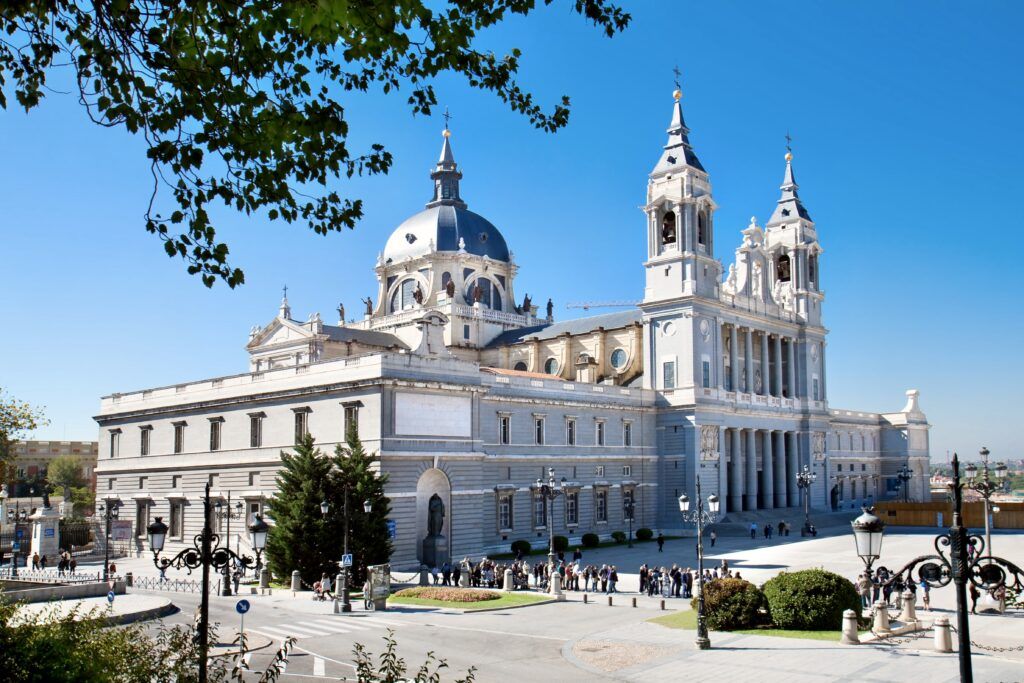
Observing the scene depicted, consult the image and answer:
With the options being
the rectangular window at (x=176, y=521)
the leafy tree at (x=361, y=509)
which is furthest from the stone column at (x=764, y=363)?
the rectangular window at (x=176, y=521)

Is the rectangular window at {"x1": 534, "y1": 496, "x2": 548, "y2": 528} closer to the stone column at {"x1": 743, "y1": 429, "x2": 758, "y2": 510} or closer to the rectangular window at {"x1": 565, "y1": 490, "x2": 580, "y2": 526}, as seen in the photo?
the rectangular window at {"x1": 565, "y1": 490, "x2": 580, "y2": 526}

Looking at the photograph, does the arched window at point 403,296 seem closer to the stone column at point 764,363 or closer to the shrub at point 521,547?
the stone column at point 764,363

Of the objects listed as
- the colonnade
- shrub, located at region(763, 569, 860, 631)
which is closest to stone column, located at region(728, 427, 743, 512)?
the colonnade

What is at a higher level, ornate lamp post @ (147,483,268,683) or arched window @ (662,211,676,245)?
arched window @ (662,211,676,245)

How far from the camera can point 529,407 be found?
2173 inches

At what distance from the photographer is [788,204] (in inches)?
3243

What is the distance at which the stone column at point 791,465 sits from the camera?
7569 cm

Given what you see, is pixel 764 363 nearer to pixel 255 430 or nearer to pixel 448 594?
pixel 255 430

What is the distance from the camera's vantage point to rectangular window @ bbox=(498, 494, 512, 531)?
52625 mm

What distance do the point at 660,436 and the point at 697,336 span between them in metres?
7.38

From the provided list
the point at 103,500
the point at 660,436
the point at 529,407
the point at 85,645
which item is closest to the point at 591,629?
the point at 85,645

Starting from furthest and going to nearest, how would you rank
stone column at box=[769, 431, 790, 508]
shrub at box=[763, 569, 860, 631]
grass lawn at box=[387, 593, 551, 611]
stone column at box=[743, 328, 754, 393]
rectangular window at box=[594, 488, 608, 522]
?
stone column at box=[769, 431, 790, 508] → stone column at box=[743, 328, 754, 393] → rectangular window at box=[594, 488, 608, 522] → grass lawn at box=[387, 593, 551, 611] → shrub at box=[763, 569, 860, 631]

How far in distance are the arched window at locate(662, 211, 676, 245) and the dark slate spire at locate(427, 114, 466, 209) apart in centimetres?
2484

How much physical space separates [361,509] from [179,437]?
827 inches
